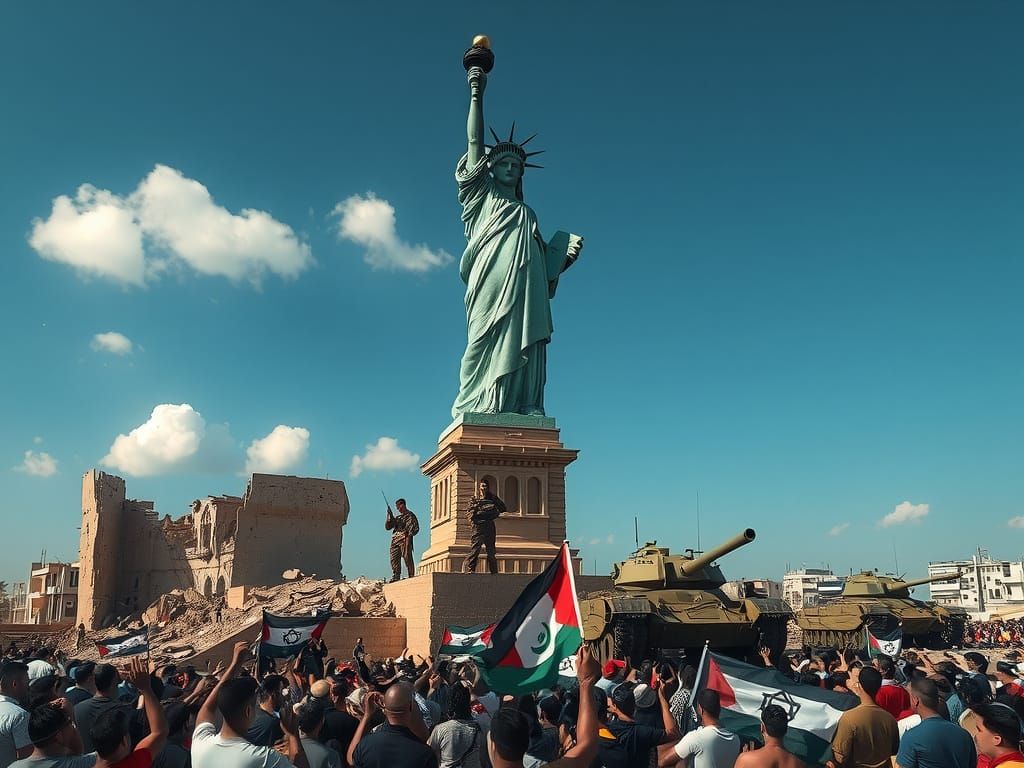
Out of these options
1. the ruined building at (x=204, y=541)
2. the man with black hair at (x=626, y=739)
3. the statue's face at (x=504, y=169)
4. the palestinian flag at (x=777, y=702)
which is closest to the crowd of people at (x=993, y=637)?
the statue's face at (x=504, y=169)

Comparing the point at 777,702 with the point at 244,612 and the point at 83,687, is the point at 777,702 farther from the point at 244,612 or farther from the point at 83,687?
the point at 244,612

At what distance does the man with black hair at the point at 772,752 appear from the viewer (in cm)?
504

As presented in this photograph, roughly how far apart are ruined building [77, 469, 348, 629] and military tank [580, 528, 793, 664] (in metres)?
21.5

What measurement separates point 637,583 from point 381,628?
7220 mm

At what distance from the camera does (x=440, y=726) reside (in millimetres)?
5574

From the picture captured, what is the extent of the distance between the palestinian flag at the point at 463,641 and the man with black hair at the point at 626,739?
261 inches

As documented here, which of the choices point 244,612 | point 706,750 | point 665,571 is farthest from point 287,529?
point 706,750

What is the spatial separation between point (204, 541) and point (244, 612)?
14.9 meters

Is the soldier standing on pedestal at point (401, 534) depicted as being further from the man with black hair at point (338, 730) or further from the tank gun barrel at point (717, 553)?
the man with black hair at point (338, 730)

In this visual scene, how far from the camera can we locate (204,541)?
40.4 meters

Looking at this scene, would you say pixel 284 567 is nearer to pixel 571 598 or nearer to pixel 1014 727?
pixel 571 598

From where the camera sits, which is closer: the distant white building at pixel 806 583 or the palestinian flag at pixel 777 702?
the palestinian flag at pixel 777 702

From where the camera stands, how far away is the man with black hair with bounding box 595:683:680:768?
18.0ft

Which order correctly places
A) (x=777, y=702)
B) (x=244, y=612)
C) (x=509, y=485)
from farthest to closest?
(x=509, y=485) < (x=244, y=612) < (x=777, y=702)
